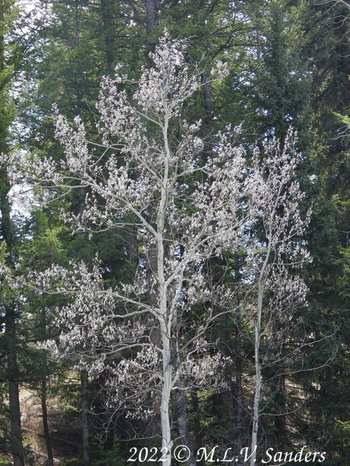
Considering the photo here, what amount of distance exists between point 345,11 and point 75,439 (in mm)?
13706

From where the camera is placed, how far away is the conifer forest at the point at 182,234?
34.1ft

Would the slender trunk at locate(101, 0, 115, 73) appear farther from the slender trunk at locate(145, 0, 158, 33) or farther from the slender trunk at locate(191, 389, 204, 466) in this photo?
the slender trunk at locate(191, 389, 204, 466)

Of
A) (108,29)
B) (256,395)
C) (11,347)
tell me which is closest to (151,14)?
(108,29)

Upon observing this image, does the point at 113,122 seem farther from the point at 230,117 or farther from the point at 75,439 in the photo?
the point at 75,439

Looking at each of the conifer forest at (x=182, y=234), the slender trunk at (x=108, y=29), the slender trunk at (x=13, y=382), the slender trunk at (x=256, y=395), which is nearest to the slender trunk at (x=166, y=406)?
the conifer forest at (x=182, y=234)

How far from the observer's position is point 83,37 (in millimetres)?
18266

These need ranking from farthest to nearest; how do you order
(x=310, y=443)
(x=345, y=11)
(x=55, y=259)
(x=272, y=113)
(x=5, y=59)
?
1. (x=345, y=11)
2. (x=5, y=59)
3. (x=272, y=113)
4. (x=55, y=259)
5. (x=310, y=443)

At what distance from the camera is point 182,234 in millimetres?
11523

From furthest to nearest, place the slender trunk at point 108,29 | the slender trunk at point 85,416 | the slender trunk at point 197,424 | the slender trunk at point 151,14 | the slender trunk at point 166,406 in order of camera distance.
→ the slender trunk at point 108,29
the slender trunk at point 85,416
the slender trunk at point 151,14
the slender trunk at point 197,424
the slender trunk at point 166,406

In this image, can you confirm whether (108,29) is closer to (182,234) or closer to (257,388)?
(182,234)

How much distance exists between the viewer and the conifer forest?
34.1 ft

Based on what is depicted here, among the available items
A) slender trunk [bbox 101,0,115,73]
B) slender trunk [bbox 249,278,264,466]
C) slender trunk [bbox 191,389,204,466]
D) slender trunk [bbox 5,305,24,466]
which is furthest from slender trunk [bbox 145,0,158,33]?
slender trunk [bbox 191,389,204,466]

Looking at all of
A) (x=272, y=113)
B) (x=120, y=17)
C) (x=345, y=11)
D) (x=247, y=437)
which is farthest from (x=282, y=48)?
(x=247, y=437)

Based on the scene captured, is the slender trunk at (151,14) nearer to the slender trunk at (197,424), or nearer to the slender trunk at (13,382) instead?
the slender trunk at (13,382)
